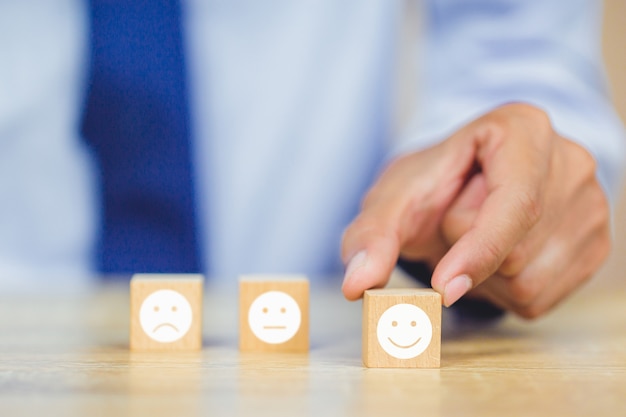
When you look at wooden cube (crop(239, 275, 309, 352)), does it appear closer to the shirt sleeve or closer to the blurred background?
the shirt sleeve

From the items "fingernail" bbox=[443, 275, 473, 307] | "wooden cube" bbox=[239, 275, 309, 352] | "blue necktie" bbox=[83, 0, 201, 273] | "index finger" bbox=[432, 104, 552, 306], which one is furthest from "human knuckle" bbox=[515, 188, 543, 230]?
"blue necktie" bbox=[83, 0, 201, 273]

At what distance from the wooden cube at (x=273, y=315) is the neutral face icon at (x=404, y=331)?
0.15 m

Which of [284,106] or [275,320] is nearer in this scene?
[275,320]

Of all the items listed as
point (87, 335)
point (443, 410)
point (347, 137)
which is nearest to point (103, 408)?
point (443, 410)

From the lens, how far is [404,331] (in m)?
0.89

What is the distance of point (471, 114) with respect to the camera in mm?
1578

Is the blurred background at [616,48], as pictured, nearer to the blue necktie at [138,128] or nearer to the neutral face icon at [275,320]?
the blue necktie at [138,128]

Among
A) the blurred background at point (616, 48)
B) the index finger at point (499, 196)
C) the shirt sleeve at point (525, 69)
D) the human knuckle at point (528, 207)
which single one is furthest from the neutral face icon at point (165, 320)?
the blurred background at point (616, 48)

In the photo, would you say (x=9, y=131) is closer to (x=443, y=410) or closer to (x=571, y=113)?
(x=571, y=113)

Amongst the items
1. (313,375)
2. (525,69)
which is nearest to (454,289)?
(313,375)

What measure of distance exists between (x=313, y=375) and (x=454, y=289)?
207 millimetres

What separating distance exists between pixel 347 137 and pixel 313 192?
175mm

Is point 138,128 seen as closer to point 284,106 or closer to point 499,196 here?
point 284,106

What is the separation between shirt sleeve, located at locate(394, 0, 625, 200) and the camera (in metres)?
1.51
